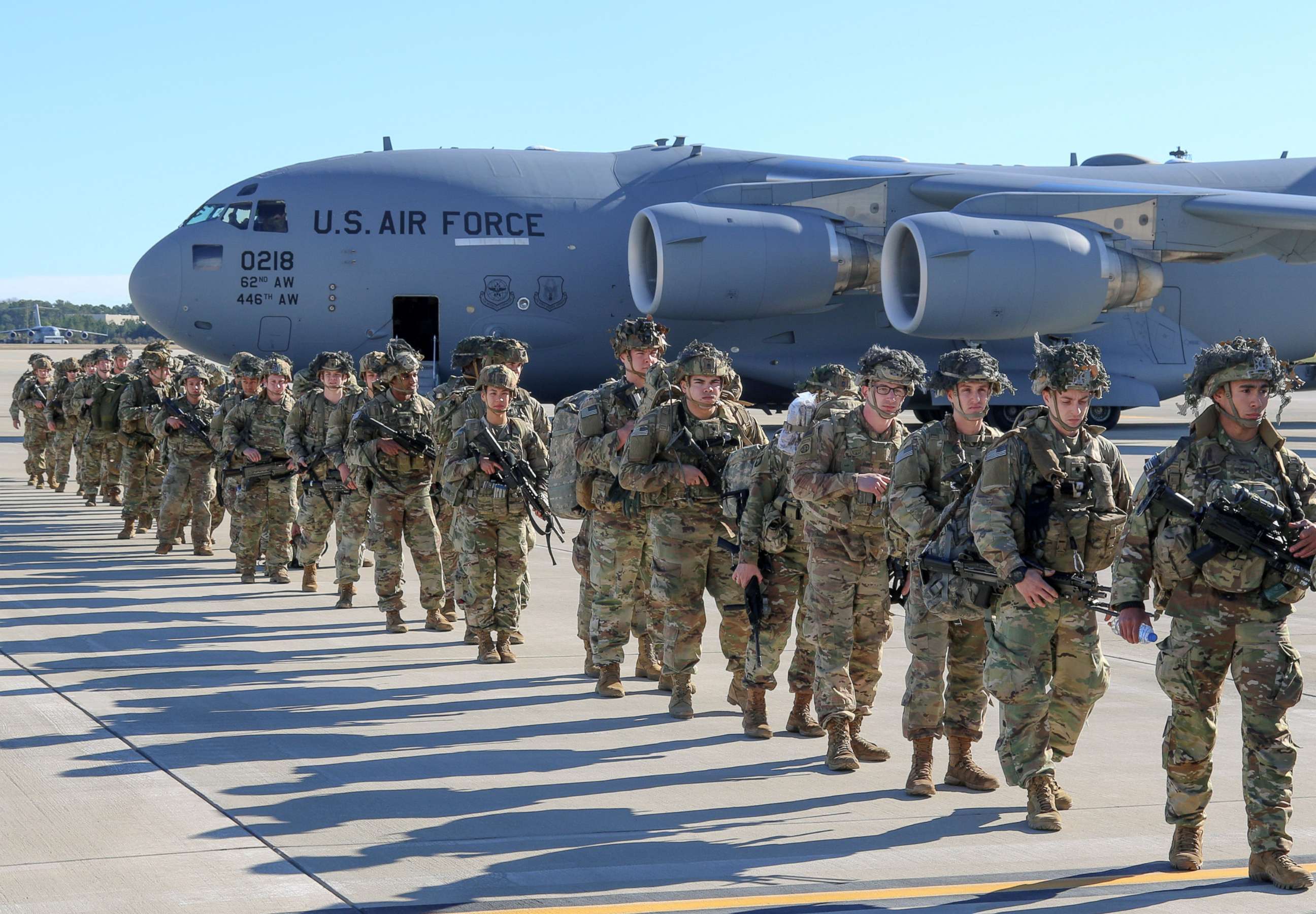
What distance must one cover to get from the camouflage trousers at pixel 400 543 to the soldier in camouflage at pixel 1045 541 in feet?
16.8

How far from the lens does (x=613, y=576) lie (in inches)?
340

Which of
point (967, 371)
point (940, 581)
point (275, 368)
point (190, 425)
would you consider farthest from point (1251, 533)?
point (190, 425)

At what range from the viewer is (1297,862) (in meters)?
5.63

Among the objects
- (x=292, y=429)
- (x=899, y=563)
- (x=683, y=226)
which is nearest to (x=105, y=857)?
(x=899, y=563)

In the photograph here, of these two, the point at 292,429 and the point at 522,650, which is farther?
the point at 292,429

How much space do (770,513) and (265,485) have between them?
6.64 metres

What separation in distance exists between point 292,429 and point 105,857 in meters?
6.82

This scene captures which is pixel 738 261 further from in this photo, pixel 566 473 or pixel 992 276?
pixel 566 473

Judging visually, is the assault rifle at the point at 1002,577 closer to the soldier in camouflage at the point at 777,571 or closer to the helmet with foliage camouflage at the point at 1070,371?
the helmet with foliage camouflage at the point at 1070,371

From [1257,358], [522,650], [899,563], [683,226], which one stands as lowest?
[522,650]

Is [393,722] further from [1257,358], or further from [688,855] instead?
[1257,358]

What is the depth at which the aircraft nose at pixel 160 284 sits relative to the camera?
21.3 m

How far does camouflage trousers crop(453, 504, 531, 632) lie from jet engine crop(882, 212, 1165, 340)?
41.3ft

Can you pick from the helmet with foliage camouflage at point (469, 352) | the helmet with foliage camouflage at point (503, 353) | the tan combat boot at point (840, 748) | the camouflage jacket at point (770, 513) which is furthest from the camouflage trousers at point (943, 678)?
the helmet with foliage camouflage at point (469, 352)
